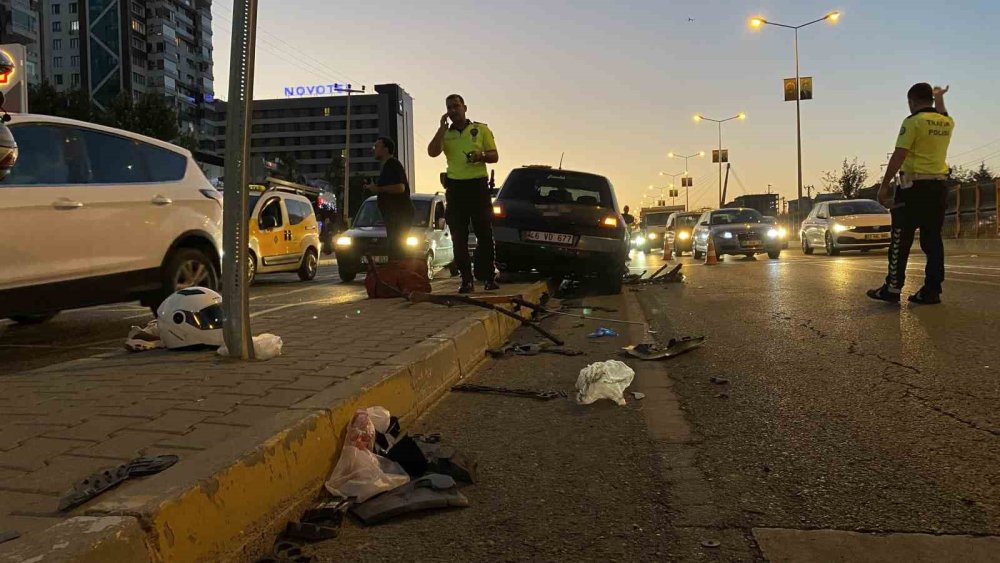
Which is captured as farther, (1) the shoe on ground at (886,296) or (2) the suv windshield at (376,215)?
(2) the suv windshield at (376,215)

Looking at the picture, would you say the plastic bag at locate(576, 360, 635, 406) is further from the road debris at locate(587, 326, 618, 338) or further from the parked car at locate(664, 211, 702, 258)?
the parked car at locate(664, 211, 702, 258)

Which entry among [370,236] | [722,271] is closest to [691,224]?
[722,271]

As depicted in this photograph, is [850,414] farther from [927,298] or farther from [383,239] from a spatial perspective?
[383,239]

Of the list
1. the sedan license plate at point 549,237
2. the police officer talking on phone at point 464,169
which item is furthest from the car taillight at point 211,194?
the sedan license plate at point 549,237

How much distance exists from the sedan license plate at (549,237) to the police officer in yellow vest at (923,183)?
372cm

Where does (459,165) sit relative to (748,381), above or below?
above

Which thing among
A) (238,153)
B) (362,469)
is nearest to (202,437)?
(362,469)

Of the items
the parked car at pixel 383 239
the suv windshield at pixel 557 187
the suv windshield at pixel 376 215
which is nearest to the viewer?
the suv windshield at pixel 557 187

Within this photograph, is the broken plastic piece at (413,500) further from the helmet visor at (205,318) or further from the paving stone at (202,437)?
the helmet visor at (205,318)

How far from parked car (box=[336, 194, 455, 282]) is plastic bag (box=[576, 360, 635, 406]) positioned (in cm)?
821

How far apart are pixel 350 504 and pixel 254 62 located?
2.62m

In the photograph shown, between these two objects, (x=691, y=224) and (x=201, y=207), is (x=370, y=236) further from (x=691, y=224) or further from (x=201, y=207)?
(x=691, y=224)

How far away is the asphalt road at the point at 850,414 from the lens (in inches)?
97.7

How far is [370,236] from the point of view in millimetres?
13195
